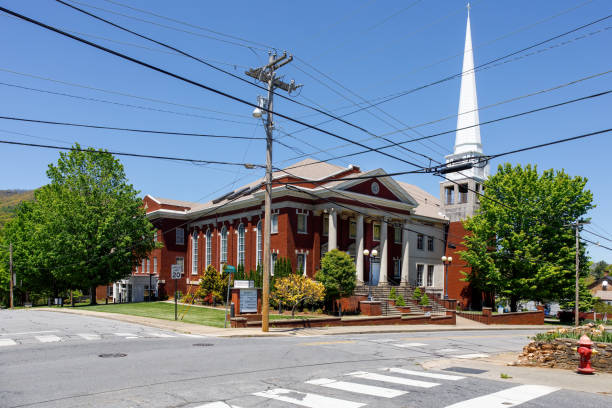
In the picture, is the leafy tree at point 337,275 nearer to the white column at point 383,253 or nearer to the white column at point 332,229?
the white column at point 332,229

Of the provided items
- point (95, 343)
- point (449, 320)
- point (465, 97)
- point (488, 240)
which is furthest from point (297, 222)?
point (95, 343)

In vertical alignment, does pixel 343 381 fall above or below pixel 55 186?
below

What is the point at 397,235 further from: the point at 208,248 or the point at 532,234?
the point at 208,248

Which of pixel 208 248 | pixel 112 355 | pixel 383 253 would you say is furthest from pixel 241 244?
pixel 112 355

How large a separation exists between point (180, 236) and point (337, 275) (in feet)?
90.5

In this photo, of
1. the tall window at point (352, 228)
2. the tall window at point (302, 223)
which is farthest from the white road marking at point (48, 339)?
the tall window at point (352, 228)

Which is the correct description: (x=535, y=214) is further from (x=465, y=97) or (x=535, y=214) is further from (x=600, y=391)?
(x=600, y=391)

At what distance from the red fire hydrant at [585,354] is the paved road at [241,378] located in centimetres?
260

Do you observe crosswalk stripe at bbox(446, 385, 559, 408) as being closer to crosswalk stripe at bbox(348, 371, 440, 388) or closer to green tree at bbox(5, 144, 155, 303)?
crosswalk stripe at bbox(348, 371, 440, 388)

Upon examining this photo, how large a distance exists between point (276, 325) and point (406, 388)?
643 inches

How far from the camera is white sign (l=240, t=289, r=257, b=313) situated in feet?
93.6

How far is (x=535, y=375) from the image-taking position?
514 inches

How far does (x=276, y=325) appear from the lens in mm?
26641

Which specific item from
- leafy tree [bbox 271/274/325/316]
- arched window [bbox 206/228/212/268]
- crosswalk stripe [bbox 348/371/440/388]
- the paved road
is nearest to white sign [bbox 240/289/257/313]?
leafy tree [bbox 271/274/325/316]
